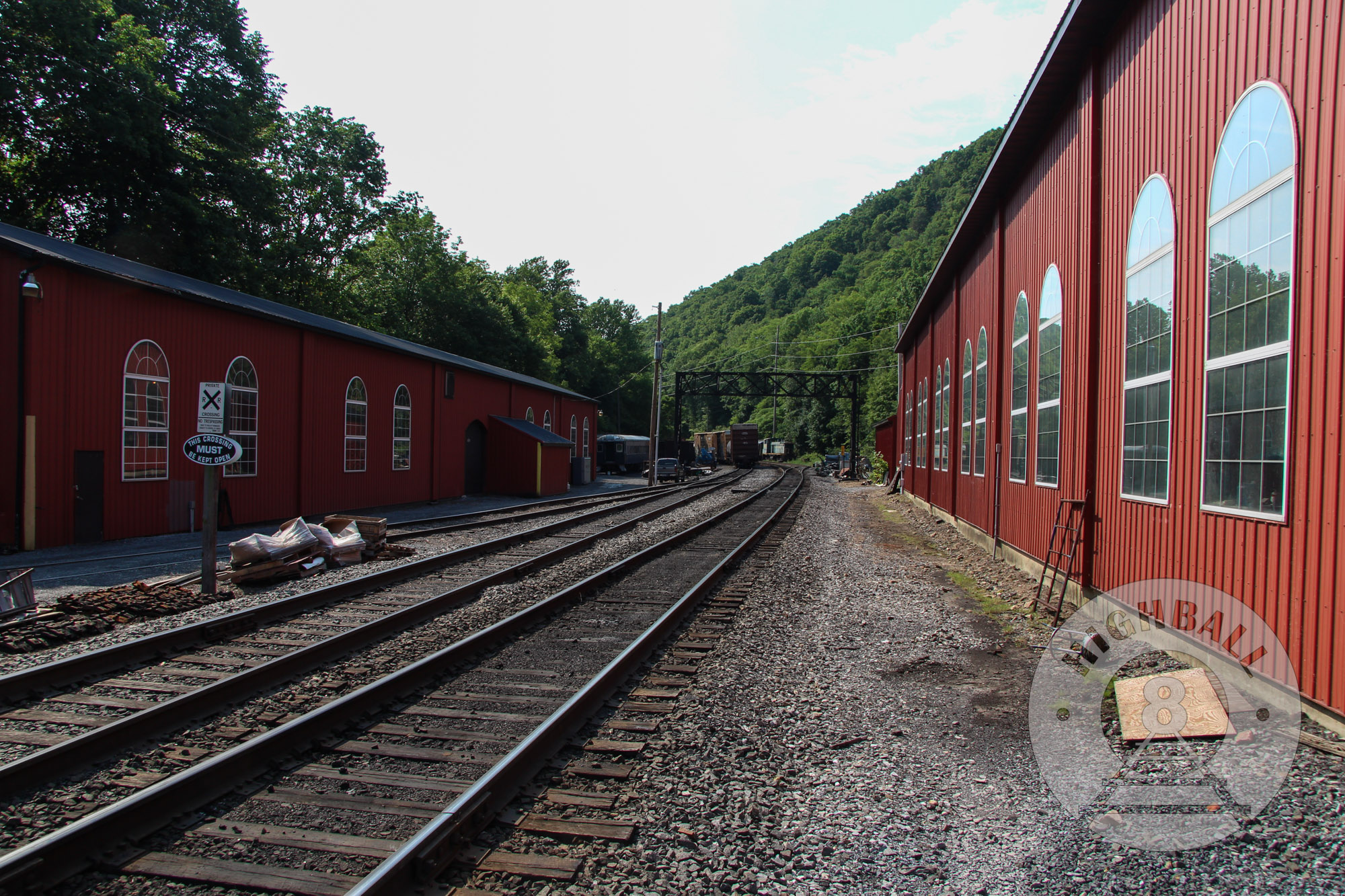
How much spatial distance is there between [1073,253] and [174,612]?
11.4 metres

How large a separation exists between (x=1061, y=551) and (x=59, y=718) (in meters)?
9.57

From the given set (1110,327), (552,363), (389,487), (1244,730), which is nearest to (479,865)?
(1244,730)

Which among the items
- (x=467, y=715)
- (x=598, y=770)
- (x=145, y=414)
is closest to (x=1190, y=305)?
(x=598, y=770)

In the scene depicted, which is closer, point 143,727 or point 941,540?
point 143,727

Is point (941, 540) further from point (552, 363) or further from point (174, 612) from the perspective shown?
point (552, 363)

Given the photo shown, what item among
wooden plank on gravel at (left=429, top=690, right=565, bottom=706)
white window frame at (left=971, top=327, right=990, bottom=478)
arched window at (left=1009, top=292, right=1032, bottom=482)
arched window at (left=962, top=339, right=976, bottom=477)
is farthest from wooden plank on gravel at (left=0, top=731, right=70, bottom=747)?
arched window at (left=962, top=339, right=976, bottom=477)

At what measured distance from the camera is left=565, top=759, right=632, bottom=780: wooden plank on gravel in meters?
4.28

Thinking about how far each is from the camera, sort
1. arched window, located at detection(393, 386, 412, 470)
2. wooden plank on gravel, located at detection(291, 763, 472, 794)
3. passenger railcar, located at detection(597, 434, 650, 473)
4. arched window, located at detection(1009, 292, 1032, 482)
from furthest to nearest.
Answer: passenger railcar, located at detection(597, 434, 650, 473) < arched window, located at detection(393, 386, 412, 470) < arched window, located at detection(1009, 292, 1032, 482) < wooden plank on gravel, located at detection(291, 763, 472, 794)

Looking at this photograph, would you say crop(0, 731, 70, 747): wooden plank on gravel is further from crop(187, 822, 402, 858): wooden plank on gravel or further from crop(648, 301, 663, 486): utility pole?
crop(648, 301, 663, 486): utility pole

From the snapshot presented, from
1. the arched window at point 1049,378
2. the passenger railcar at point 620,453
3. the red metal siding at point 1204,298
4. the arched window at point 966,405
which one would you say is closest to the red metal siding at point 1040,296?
the arched window at point 1049,378

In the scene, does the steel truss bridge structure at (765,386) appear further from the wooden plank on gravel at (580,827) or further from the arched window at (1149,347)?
the wooden plank on gravel at (580,827)

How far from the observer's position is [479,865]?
3344mm

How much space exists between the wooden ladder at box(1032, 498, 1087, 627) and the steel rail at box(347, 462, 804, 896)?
499cm

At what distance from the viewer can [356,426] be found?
21422 millimetres
